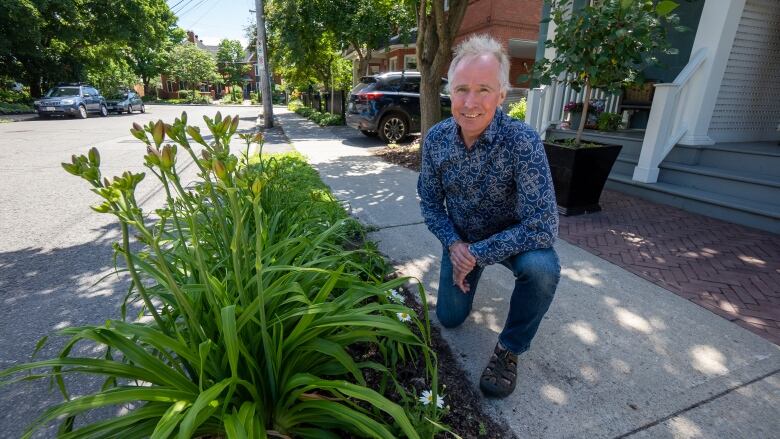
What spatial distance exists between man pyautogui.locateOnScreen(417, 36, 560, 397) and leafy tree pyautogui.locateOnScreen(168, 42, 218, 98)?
53.9 metres

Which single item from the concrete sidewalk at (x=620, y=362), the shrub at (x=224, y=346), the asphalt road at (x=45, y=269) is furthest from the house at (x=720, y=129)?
the asphalt road at (x=45, y=269)

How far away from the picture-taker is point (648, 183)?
16.5 feet

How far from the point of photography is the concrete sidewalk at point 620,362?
65.5 inches

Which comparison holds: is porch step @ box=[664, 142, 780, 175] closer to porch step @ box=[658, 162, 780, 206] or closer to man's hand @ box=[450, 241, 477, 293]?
porch step @ box=[658, 162, 780, 206]

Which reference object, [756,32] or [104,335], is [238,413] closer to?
[104,335]

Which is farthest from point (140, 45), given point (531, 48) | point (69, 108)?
point (531, 48)

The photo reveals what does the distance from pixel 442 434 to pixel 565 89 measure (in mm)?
7011

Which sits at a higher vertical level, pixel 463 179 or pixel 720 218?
pixel 463 179

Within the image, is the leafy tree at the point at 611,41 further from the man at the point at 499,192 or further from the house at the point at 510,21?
the house at the point at 510,21

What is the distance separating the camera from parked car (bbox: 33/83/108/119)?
55.4ft

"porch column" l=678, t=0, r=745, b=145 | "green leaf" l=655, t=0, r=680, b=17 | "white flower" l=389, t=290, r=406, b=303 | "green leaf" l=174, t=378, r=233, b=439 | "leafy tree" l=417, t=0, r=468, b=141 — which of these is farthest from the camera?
"leafy tree" l=417, t=0, r=468, b=141

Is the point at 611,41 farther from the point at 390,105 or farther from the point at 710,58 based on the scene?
the point at 390,105

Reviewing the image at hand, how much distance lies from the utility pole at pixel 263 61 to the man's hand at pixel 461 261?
1401 cm

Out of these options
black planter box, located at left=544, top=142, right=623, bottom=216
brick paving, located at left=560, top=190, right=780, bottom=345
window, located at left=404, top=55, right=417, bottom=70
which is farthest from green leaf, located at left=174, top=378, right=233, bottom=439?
window, located at left=404, top=55, right=417, bottom=70
